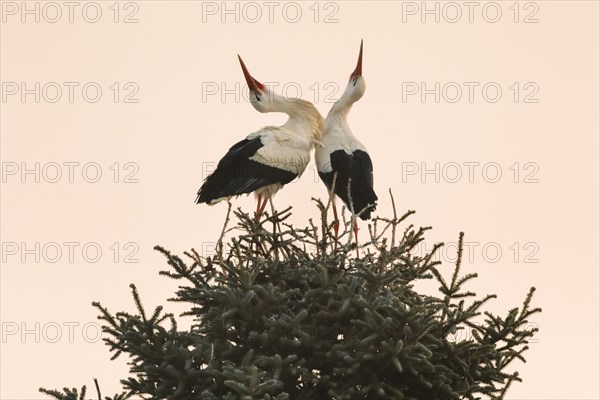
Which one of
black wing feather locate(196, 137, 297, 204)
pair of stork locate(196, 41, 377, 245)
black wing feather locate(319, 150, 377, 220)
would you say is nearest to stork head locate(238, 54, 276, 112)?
pair of stork locate(196, 41, 377, 245)

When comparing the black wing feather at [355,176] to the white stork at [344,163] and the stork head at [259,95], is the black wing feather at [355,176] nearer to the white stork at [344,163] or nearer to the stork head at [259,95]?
the white stork at [344,163]

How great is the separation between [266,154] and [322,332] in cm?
338

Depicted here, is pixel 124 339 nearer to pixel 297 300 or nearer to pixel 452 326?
pixel 297 300

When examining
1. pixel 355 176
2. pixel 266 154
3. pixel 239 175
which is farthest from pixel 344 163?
pixel 239 175

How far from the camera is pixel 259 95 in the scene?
1311cm

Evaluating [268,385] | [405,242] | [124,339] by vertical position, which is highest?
[405,242]

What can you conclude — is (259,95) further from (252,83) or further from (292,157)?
(292,157)

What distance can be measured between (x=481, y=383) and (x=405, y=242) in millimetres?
1237

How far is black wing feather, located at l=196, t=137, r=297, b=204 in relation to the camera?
12.1 m

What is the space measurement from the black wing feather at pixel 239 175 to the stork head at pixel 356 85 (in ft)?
4.10

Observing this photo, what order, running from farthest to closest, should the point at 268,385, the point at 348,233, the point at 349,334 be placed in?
the point at 348,233
the point at 349,334
the point at 268,385

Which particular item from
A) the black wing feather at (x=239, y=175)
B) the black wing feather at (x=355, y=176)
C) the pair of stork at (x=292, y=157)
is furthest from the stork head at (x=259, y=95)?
the black wing feather at (x=355, y=176)

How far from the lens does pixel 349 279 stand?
944cm

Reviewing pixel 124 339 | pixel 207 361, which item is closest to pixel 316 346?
pixel 207 361
